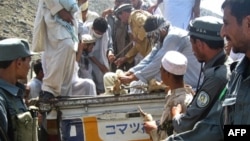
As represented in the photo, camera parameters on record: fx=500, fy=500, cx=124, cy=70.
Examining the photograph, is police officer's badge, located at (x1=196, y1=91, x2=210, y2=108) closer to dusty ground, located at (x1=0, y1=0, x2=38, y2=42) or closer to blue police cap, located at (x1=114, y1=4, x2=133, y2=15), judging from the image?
blue police cap, located at (x1=114, y1=4, x2=133, y2=15)

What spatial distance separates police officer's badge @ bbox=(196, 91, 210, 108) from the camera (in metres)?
3.07

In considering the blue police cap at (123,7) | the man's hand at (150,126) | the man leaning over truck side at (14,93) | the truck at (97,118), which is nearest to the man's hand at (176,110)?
the man's hand at (150,126)

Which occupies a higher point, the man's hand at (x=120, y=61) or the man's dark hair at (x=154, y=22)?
the man's dark hair at (x=154, y=22)

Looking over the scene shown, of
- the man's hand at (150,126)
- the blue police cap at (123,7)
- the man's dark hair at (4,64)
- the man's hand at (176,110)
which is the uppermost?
the blue police cap at (123,7)

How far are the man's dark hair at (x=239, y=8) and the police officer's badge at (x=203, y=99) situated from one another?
690mm

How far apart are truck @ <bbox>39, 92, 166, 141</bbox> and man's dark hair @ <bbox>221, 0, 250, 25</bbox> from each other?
1.90 meters

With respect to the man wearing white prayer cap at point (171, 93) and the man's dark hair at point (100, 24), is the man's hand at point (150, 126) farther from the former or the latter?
the man's dark hair at point (100, 24)

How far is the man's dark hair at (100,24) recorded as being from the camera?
262 inches

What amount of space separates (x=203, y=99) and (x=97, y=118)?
1378mm

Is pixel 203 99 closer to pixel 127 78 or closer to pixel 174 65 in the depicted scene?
pixel 174 65

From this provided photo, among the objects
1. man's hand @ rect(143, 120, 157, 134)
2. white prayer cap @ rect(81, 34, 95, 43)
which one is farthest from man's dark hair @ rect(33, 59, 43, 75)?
man's hand @ rect(143, 120, 157, 134)

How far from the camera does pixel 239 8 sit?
2.52 metres

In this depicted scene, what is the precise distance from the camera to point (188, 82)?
4.95 metres

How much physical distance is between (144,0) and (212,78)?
5.36m
